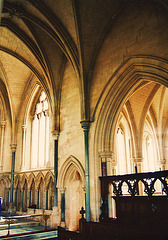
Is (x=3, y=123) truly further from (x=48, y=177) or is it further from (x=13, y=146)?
(x=48, y=177)

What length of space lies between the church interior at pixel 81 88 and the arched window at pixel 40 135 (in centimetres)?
6

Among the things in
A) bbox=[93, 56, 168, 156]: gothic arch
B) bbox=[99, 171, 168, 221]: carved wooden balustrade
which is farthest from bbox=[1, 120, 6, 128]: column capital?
bbox=[99, 171, 168, 221]: carved wooden balustrade

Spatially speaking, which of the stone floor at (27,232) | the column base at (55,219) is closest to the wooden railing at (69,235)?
the stone floor at (27,232)

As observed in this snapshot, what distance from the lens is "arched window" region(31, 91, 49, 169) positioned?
46.9 feet

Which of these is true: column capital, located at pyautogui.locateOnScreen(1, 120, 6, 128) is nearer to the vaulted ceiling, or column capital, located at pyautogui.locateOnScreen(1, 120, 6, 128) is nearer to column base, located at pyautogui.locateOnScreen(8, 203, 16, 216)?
column base, located at pyautogui.locateOnScreen(8, 203, 16, 216)

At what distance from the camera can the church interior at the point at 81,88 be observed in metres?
8.57

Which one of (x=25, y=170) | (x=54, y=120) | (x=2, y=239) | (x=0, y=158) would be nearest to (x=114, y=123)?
(x=54, y=120)

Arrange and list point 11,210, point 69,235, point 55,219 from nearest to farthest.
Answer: point 69,235 < point 55,219 < point 11,210

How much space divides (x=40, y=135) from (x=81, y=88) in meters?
5.78

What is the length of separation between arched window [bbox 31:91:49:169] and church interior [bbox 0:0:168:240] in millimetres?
61

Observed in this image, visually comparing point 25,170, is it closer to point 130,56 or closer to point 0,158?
point 0,158

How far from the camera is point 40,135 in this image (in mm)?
15070

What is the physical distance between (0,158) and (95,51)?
9.60 m

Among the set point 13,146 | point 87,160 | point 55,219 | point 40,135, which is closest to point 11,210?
point 13,146
